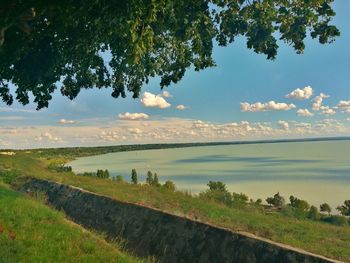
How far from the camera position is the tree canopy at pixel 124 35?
9.78 metres

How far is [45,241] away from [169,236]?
14.0 feet

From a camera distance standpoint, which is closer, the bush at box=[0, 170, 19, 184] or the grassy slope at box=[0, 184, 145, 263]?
the grassy slope at box=[0, 184, 145, 263]

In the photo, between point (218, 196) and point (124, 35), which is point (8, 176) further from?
point (124, 35)

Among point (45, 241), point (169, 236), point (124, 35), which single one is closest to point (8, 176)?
point (169, 236)

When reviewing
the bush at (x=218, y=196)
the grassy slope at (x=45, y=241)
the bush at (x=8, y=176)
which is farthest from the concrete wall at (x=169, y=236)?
the bush at (x=8, y=176)

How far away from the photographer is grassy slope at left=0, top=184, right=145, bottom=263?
1241 cm

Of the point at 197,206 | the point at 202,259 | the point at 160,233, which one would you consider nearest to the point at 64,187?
the point at 197,206

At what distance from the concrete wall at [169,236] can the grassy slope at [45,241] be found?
1.96 meters

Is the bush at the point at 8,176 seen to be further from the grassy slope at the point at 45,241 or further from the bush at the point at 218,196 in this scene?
the grassy slope at the point at 45,241

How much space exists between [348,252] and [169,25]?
872 centimetres

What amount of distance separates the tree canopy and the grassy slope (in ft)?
13.6

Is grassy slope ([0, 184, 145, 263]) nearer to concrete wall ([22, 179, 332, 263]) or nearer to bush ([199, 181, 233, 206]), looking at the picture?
concrete wall ([22, 179, 332, 263])

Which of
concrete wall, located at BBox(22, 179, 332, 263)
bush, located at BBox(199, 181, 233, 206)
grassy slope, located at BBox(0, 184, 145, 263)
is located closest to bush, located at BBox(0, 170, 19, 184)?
concrete wall, located at BBox(22, 179, 332, 263)

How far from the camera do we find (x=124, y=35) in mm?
10805
